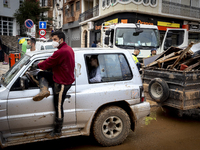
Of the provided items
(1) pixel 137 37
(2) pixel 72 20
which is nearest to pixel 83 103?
(1) pixel 137 37

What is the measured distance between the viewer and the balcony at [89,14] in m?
25.7

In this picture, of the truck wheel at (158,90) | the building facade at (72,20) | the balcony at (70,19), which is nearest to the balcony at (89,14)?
the building facade at (72,20)

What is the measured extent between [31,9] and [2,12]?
18.1ft

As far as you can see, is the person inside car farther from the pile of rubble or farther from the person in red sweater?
the pile of rubble

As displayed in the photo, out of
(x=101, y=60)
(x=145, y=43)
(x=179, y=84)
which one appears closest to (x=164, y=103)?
(x=179, y=84)

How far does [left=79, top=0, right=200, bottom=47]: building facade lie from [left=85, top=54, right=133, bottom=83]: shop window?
1722cm

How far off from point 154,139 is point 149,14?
63.9 ft

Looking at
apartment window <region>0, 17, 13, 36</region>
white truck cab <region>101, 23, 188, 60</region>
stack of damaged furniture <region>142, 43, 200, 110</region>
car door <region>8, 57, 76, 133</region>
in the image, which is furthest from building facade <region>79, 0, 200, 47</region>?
car door <region>8, 57, 76, 133</region>

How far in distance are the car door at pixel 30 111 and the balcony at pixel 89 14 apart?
2323cm

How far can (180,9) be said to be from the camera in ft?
78.4

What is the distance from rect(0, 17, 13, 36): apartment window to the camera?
37.0 metres

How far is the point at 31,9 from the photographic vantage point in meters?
35.1

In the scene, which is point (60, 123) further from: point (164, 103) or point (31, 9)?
point (31, 9)

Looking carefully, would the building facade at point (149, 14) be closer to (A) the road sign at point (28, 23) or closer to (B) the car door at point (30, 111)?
(A) the road sign at point (28, 23)
